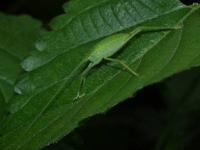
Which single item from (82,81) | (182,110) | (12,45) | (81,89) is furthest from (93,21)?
(182,110)

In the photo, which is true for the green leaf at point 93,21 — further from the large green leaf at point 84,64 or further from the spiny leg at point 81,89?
the spiny leg at point 81,89

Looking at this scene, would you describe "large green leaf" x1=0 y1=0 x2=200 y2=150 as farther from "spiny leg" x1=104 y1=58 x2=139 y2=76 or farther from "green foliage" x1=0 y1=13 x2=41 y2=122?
"green foliage" x1=0 y1=13 x2=41 y2=122

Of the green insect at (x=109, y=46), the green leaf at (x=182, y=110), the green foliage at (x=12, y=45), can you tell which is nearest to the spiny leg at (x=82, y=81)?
the green insect at (x=109, y=46)

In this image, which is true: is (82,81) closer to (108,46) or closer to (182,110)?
(108,46)

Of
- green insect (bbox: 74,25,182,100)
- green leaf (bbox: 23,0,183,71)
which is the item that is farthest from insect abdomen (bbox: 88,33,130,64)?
green leaf (bbox: 23,0,183,71)

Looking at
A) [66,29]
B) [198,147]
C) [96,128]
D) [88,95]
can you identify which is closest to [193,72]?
[198,147]

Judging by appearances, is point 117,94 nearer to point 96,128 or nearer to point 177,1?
point 177,1
